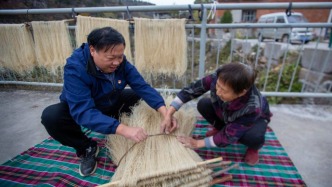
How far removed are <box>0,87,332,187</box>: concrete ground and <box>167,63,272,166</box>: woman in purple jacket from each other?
508 millimetres

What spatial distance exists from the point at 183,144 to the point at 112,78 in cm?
79

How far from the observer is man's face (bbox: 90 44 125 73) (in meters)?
1.45

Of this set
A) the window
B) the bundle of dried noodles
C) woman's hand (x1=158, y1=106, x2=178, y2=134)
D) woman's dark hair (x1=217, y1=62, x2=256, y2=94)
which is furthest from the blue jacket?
the window

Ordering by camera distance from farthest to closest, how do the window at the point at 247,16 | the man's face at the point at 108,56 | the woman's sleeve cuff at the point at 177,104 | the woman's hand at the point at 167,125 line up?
Answer: 1. the window at the point at 247,16
2. the woman's sleeve cuff at the point at 177,104
3. the woman's hand at the point at 167,125
4. the man's face at the point at 108,56

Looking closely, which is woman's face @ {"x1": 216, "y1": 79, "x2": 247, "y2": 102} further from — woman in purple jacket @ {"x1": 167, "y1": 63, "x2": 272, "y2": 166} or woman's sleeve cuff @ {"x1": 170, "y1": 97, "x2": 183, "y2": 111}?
woman's sleeve cuff @ {"x1": 170, "y1": 97, "x2": 183, "y2": 111}

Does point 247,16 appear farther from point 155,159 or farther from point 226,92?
point 155,159

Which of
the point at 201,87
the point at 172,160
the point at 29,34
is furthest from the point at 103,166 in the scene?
the point at 29,34

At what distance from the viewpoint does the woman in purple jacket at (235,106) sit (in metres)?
1.40

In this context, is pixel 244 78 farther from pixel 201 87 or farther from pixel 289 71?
pixel 289 71

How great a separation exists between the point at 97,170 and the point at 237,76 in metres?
1.38

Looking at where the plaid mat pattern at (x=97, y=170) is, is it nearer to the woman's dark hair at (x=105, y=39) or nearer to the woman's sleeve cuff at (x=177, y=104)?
the woman's sleeve cuff at (x=177, y=104)

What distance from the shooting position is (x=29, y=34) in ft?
9.56

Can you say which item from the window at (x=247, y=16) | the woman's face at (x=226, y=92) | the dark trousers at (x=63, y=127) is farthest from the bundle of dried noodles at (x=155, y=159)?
the window at (x=247, y=16)

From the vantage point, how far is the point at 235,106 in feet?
5.23
